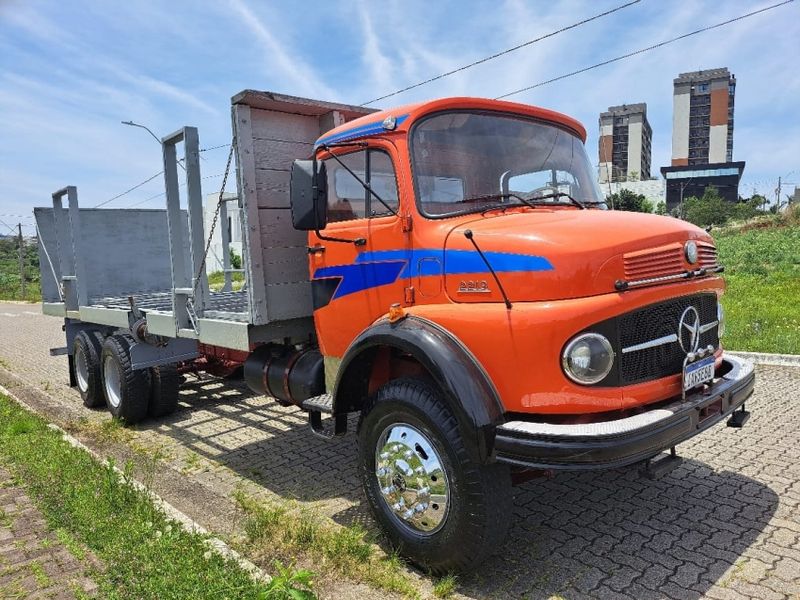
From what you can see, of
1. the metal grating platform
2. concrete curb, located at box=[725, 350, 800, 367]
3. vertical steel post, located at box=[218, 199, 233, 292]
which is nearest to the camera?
the metal grating platform

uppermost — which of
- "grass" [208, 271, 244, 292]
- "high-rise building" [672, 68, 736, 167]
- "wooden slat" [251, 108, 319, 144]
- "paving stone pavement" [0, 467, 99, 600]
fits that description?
"high-rise building" [672, 68, 736, 167]

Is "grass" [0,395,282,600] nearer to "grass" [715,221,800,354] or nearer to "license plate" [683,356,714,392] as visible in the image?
"license plate" [683,356,714,392]

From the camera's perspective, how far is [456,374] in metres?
2.86

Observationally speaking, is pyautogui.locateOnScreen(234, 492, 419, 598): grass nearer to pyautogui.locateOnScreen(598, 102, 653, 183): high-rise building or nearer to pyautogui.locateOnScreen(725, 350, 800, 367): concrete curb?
pyautogui.locateOnScreen(725, 350, 800, 367): concrete curb

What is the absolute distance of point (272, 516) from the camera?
3.81 m

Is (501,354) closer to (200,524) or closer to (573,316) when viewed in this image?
(573,316)

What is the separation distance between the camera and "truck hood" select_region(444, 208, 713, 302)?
110 inches

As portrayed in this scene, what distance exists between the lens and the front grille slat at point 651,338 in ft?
9.35

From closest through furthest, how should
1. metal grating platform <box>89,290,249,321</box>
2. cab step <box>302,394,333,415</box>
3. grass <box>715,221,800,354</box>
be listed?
cab step <box>302,394,333,415</box> < metal grating platform <box>89,290,249,321</box> < grass <box>715,221,800,354</box>

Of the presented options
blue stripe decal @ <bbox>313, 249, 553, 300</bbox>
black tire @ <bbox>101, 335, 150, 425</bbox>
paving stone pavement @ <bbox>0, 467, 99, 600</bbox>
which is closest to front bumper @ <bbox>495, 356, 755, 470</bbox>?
blue stripe decal @ <bbox>313, 249, 553, 300</bbox>

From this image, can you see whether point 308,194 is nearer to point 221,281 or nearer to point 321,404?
point 321,404

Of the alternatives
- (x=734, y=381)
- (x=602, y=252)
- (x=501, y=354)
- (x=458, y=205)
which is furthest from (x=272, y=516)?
(x=734, y=381)

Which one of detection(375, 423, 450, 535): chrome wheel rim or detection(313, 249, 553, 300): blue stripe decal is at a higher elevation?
detection(313, 249, 553, 300): blue stripe decal

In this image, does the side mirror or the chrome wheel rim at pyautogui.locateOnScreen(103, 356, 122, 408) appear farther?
the chrome wheel rim at pyautogui.locateOnScreen(103, 356, 122, 408)
